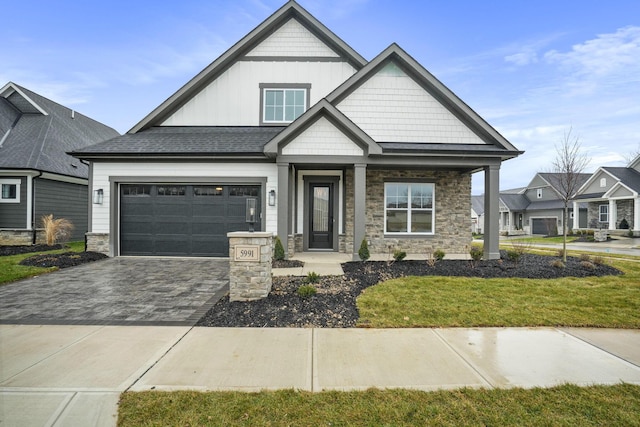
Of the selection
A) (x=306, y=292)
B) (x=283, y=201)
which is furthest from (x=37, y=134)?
(x=306, y=292)

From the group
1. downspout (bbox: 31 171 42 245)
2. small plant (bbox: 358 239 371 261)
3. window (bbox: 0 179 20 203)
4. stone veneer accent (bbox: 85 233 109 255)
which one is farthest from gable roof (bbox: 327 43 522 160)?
window (bbox: 0 179 20 203)

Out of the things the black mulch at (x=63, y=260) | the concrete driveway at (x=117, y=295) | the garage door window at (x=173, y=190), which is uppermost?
the garage door window at (x=173, y=190)

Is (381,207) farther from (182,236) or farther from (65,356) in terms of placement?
(65,356)

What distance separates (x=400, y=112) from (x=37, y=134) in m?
18.3

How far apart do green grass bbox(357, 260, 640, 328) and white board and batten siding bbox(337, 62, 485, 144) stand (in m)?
5.21

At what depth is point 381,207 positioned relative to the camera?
1135cm

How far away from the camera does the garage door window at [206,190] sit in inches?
414

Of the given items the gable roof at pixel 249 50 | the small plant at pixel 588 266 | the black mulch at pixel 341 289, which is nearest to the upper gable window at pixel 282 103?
the gable roof at pixel 249 50

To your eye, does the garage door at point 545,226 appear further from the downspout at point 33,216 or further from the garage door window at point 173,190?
the downspout at point 33,216

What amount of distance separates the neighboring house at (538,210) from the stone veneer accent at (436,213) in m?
24.9

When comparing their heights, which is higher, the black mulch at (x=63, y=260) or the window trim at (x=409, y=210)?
the window trim at (x=409, y=210)

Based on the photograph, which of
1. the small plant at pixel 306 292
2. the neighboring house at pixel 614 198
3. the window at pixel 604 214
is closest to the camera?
the small plant at pixel 306 292

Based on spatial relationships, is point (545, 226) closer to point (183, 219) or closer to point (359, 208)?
point (359, 208)

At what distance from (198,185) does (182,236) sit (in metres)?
1.86
